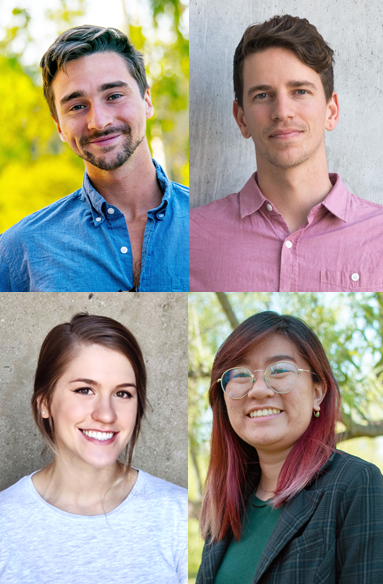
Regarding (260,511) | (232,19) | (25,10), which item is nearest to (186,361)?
(260,511)

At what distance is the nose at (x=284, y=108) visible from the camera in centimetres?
213

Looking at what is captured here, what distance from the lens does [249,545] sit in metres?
1.95

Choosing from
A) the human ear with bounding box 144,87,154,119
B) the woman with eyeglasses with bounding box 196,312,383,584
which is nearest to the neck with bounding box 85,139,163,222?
the human ear with bounding box 144,87,154,119

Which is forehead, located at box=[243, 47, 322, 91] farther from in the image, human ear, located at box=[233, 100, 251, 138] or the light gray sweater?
the light gray sweater

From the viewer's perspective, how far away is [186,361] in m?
2.27

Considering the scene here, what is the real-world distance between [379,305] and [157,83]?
1484 mm

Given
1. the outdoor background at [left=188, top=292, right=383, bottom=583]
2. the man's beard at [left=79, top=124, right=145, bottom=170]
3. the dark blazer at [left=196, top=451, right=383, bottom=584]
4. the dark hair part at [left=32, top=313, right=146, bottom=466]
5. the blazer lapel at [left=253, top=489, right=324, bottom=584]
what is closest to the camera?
the dark blazer at [left=196, top=451, right=383, bottom=584]

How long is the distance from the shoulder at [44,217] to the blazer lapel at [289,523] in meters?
1.40

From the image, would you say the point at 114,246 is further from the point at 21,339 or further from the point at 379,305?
the point at 379,305

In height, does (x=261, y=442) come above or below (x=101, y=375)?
below

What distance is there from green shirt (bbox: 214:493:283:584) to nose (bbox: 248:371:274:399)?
0.38 m

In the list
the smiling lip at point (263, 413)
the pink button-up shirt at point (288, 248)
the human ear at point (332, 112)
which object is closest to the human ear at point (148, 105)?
the pink button-up shirt at point (288, 248)

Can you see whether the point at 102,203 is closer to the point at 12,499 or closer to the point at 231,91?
the point at 231,91

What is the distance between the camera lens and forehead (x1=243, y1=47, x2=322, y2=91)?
2135 mm
